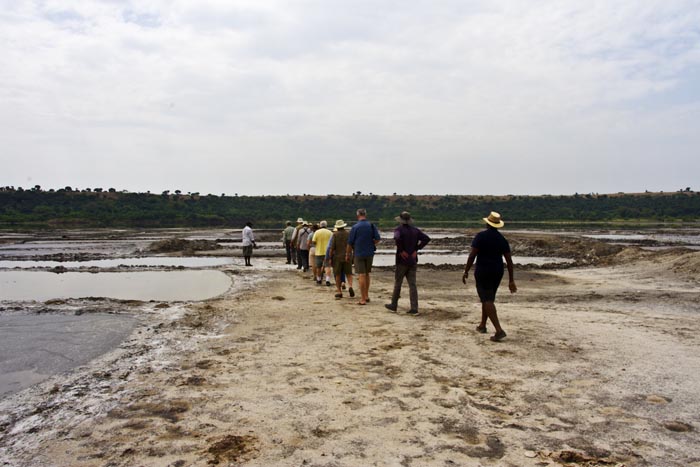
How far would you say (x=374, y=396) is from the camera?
5410 millimetres

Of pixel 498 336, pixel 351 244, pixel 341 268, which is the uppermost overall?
pixel 351 244

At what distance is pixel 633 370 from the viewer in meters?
6.18

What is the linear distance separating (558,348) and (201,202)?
91.5m

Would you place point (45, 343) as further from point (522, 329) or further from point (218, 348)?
point (522, 329)

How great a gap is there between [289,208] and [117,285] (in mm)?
78018

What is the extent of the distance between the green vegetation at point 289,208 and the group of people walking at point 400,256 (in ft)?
175

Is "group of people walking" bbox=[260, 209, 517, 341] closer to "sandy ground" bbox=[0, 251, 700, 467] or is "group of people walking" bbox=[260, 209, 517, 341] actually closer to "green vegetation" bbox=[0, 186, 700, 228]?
"sandy ground" bbox=[0, 251, 700, 467]

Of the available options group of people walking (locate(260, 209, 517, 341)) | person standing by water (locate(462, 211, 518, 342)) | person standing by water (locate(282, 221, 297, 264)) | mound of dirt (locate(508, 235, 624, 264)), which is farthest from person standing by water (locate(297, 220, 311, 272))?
mound of dirt (locate(508, 235, 624, 264))

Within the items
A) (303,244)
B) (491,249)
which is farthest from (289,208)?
(491,249)

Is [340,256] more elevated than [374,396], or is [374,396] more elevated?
[340,256]

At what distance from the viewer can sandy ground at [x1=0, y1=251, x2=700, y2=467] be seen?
4.21m

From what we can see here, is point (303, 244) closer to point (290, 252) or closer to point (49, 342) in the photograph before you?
point (290, 252)

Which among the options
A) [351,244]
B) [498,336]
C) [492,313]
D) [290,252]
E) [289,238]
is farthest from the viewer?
[290,252]

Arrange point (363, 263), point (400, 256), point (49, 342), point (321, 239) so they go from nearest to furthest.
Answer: point (49, 342)
point (400, 256)
point (363, 263)
point (321, 239)
